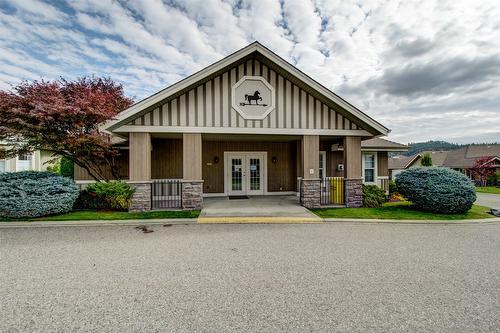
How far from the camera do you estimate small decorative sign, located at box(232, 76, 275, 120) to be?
8.94 m

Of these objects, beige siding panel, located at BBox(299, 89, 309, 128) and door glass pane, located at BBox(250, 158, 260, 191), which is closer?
beige siding panel, located at BBox(299, 89, 309, 128)

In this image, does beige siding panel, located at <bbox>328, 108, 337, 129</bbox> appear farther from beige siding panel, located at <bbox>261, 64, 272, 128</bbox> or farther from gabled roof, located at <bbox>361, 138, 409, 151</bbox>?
gabled roof, located at <bbox>361, 138, 409, 151</bbox>

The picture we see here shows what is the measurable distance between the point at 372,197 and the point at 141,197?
9.66m

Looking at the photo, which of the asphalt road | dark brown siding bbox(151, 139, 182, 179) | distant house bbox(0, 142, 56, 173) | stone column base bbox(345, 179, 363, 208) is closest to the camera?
the asphalt road

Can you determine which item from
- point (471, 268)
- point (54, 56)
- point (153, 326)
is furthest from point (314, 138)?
point (54, 56)

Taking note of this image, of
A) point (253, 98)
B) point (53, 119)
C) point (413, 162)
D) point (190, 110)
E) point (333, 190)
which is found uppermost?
point (253, 98)

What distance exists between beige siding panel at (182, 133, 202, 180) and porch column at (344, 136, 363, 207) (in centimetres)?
634

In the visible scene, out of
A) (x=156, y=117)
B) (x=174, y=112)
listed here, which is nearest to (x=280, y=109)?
(x=174, y=112)

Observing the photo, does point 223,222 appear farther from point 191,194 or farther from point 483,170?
point 483,170

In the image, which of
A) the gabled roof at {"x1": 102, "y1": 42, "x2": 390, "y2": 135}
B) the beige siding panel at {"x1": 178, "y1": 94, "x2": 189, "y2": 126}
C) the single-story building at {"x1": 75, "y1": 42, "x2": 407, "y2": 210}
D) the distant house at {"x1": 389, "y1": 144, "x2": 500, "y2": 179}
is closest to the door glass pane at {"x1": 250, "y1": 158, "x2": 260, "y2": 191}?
the single-story building at {"x1": 75, "y1": 42, "x2": 407, "y2": 210}

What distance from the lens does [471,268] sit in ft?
13.7

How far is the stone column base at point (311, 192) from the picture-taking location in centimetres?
942

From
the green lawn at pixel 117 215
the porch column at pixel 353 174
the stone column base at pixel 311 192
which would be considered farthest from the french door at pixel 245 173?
the porch column at pixel 353 174

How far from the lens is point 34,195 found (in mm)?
7664
